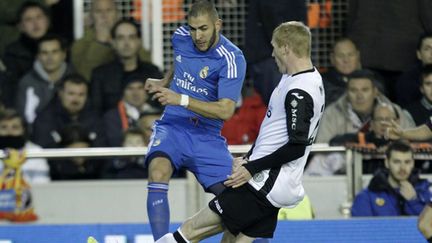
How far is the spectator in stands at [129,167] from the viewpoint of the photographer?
1223cm

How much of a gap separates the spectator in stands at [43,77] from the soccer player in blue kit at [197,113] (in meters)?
3.43

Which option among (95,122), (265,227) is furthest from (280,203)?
(95,122)

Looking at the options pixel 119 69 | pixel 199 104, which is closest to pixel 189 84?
pixel 199 104

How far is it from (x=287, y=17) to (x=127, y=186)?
243 cm

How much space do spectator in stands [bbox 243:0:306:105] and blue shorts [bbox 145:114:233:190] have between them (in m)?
3.36

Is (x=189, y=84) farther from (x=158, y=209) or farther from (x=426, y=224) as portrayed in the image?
Result: (x=426, y=224)

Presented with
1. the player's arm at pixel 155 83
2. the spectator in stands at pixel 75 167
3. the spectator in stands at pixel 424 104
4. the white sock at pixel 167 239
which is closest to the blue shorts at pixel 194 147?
the player's arm at pixel 155 83

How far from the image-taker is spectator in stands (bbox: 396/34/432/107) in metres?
13.2

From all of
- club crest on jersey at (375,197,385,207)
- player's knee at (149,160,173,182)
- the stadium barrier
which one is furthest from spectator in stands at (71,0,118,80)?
player's knee at (149,160,173,182)

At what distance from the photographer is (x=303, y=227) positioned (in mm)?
10766

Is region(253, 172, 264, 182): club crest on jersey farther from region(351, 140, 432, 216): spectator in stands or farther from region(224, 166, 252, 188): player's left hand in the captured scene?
region(351, 140, 432, 216): spectator in stands

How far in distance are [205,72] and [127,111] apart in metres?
3.16

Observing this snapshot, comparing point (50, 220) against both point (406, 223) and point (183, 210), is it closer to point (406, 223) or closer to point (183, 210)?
point (183, 210)

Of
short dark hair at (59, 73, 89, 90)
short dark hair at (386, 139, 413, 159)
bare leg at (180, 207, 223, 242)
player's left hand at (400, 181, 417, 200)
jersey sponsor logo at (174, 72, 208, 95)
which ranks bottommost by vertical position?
player's left hand at (400, 181, 417, 200)
